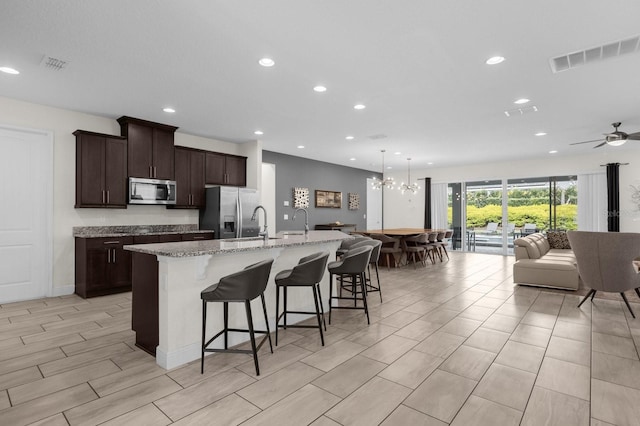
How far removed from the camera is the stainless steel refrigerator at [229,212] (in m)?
5.94

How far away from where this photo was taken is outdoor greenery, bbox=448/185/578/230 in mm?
8852

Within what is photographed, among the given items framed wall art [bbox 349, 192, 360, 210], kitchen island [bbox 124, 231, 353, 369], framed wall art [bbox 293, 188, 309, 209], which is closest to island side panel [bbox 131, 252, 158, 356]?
kitchen island [bbox 124, 231, 353, 369]

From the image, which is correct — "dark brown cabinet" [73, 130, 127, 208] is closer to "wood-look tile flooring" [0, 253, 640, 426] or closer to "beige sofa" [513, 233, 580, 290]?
"wood-look tile flooring" [0, 253, 640, 426]

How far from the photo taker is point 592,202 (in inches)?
332

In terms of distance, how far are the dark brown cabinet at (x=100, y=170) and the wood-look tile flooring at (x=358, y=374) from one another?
5.68ft

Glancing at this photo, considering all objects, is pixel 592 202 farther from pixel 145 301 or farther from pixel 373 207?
pixel 145 301

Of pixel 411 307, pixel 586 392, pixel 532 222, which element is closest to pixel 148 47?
pixel 411 307

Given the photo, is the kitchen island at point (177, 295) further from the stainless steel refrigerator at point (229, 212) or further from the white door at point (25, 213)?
the stainless steel refrigerator at point (229, 212)

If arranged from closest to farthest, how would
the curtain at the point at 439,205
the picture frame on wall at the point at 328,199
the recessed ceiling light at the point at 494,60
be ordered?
1. the recessed ceiling light at the point at 494,60
2. the picture frame on wall at the point at 328,199
3. the curtain at the point at 439,205

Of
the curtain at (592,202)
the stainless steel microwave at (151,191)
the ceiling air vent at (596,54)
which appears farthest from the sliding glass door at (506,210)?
the stainless steel microwave at (151,191)

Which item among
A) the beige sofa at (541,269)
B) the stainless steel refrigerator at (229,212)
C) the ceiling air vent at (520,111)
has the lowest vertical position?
the beige sofa at (541,269)

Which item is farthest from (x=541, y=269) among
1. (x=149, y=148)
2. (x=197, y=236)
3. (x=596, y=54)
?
(x=149, y=148)

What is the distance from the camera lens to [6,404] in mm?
2055

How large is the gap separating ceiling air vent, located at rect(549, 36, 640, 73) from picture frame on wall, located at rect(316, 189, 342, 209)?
6.26m
